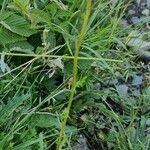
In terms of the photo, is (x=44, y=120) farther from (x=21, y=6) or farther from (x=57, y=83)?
(x=21, y=6)

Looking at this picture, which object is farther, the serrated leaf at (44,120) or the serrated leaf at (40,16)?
the serrated leaf at (40,16)

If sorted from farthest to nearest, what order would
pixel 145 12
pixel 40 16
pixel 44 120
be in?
1. pixel 145 12
2. pixel 40 16
3. pixel 44 120

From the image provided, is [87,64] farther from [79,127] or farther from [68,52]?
[79,127]

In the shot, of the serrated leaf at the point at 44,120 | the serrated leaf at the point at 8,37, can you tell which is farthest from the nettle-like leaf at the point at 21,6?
the serrated leaf at the point at 44,120

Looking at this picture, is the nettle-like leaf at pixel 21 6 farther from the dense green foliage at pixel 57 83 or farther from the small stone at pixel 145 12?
the small stone at pixel 145 12

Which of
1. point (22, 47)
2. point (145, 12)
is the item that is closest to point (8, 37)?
point (22, 47)

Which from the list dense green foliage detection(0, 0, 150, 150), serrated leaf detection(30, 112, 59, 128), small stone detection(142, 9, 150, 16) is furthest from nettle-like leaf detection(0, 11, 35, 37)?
small stone detection(142, 9, 150, 16)

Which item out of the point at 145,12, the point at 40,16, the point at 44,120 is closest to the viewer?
the point at 44,120

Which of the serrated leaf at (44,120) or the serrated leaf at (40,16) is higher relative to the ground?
the serrated leaf at (40,16)

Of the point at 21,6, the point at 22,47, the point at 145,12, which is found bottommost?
the point at 145,12
